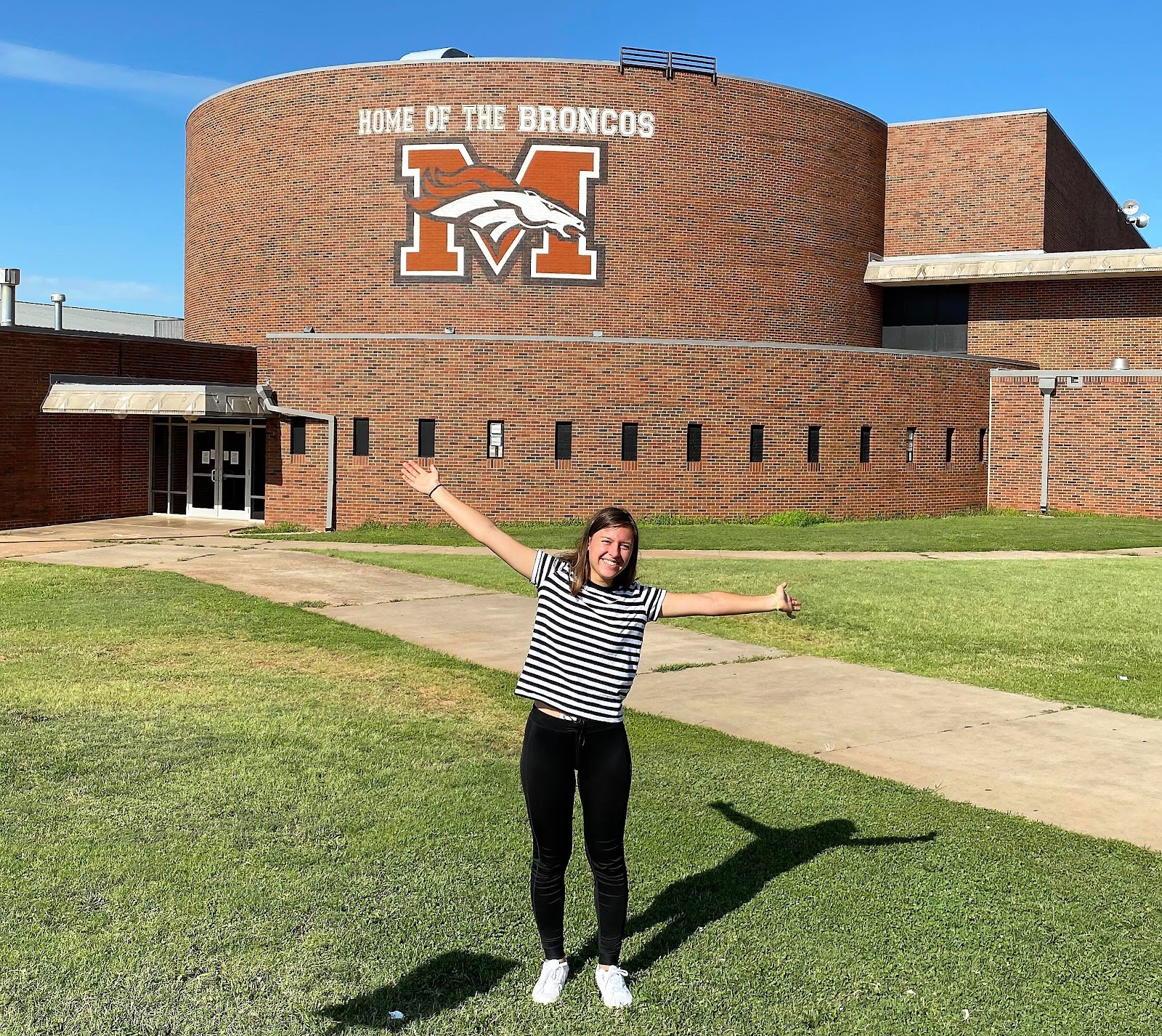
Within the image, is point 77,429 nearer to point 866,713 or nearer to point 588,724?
point 866,713

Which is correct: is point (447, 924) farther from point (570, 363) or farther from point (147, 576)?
point (570, 363)

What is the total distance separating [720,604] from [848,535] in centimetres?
2111

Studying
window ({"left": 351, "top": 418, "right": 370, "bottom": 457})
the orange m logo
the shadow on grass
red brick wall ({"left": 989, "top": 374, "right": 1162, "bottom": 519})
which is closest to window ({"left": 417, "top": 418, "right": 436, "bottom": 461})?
window ({"left": 351, "top": 418, "right": 370, "bottom": 457})

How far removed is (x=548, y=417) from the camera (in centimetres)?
2792

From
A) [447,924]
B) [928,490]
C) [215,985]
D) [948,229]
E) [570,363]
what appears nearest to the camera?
[215,985]

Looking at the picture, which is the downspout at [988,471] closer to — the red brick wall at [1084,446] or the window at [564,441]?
the red brick wall at [1084,446]

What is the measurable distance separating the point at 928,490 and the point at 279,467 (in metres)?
16.6

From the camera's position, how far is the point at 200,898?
557cm

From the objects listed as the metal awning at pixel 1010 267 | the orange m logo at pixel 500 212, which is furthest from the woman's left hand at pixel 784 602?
the metal awning at pixel 1010 267

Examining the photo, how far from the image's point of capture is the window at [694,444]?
2877 centimetres

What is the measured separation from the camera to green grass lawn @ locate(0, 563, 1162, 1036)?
464 cm

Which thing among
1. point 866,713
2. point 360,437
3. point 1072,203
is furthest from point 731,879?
point 1072,203

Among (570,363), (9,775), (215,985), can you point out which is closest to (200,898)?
(215,985)

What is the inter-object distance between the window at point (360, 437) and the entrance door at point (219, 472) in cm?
369
